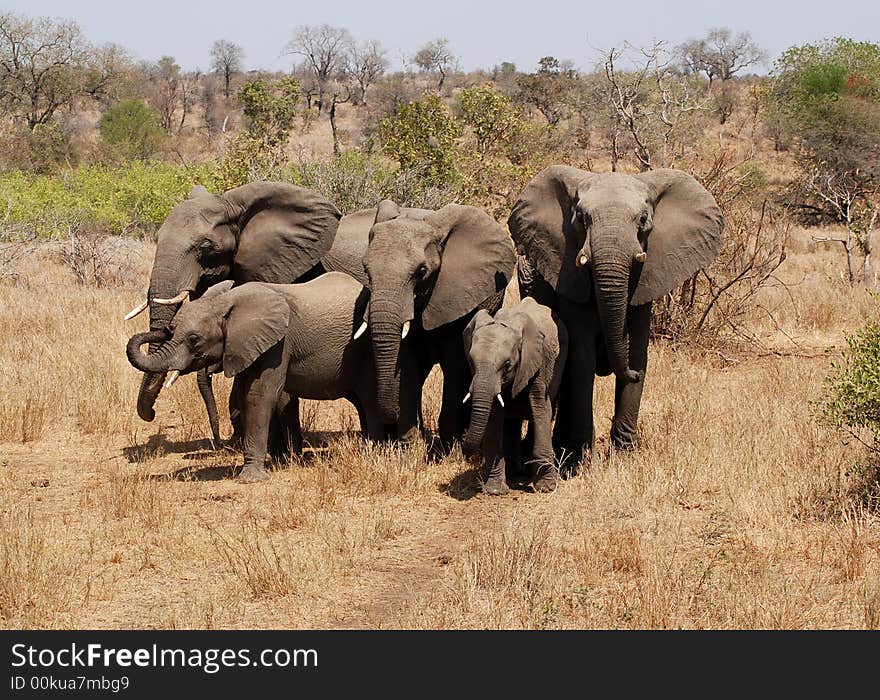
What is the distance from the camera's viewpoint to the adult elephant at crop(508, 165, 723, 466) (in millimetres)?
8156

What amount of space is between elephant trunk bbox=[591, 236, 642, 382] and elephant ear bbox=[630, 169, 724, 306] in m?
0.38

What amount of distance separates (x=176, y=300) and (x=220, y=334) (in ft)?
2.08

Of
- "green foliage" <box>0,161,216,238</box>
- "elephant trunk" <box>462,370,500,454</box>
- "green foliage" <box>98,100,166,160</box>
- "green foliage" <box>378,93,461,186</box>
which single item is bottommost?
"elephant trunk" <box>462,370,500,454</box>

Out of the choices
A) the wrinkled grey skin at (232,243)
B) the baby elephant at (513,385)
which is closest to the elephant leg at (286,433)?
the wrinkled grey skin at (232,243)

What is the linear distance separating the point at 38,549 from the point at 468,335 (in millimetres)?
3237

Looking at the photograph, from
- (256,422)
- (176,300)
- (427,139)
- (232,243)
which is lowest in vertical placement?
(256,422)

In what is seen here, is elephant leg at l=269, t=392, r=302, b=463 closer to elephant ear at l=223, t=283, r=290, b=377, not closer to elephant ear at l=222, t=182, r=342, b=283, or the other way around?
elephant ear at l=223, t=283, r=290, b=377

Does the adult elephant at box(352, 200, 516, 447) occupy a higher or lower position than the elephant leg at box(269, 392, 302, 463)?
higher

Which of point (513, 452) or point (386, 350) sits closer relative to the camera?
point (386, 350)

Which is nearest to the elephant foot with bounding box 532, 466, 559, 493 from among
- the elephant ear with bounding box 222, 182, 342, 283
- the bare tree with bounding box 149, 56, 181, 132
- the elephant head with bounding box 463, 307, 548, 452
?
the elephant head with bounding box 463, 307, 548, 452

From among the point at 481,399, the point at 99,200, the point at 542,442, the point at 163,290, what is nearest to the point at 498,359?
the point at 481,399

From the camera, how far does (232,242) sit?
9.47 metres

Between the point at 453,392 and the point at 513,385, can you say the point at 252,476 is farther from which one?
the point at 513,385
